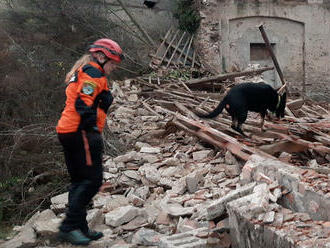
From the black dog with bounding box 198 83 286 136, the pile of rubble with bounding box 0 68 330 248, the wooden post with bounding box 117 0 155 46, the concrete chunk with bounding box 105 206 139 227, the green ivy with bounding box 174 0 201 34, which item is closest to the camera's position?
the pile of rubble with bounding box 0 68 330 248

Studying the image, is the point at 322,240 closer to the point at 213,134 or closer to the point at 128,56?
the point at 213,134

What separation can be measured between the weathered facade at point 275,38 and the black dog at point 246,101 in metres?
6.48

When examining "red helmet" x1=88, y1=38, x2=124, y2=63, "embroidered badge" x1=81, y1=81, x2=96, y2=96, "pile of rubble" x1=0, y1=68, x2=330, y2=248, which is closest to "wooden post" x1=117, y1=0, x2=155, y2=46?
"pile of rubble" x1=0, y1=68, x2=330, y2=248

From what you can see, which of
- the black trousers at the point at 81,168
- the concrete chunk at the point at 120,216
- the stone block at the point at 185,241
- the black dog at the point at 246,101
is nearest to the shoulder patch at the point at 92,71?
the black trousers at the point at 81,168

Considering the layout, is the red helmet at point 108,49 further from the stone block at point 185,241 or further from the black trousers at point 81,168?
the stone block at point 185,241

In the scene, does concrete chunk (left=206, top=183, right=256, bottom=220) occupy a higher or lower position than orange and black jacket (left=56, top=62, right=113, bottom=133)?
lower

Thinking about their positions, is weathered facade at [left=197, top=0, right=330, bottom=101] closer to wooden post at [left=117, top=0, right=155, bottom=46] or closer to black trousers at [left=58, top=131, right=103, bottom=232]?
wooden post at [left=117, top=0, right=155, bottom=46]

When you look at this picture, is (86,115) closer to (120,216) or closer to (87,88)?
(87,88)

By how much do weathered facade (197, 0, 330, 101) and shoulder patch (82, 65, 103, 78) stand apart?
10.9m

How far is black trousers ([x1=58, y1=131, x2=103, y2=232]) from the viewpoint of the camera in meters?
3.15

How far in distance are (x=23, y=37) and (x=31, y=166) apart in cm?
623

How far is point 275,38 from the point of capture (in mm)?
14875

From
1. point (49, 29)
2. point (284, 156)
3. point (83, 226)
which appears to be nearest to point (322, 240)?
point (83, 226)

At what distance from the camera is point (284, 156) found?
578 centimetres
